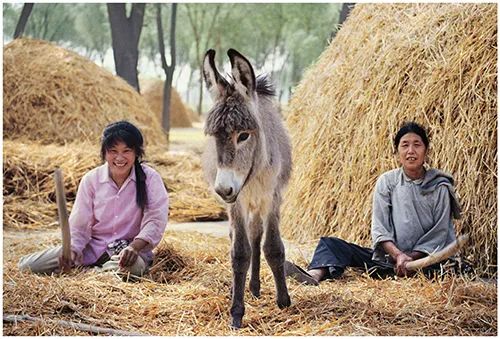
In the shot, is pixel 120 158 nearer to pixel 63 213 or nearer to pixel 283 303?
pixel 63 213

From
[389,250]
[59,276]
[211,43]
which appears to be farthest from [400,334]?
[211,43]

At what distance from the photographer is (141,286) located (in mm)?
4281

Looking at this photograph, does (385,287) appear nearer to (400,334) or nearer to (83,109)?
(400,334)

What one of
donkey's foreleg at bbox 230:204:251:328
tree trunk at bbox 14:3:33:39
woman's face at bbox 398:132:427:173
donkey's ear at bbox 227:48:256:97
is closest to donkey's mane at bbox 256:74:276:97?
donkey's ear at bbox 227:48:256:97

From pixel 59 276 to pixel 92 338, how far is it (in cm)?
126

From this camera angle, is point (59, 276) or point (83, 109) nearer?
point (59, 276)

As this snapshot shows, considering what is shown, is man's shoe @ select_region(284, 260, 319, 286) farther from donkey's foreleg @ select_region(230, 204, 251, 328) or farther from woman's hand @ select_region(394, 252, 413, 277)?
donkey's foreleg @ select_region(230, 204, 251, 328)

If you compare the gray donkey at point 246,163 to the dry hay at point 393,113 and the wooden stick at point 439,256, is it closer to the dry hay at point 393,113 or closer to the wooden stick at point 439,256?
the wooden stick at point 439,256

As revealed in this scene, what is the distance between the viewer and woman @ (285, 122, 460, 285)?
4.68 m

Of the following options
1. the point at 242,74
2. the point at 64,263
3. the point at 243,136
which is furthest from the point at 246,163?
the point at 64,263

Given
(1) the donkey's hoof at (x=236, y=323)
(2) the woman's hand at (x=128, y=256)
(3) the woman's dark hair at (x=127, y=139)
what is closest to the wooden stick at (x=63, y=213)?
(2) the woman's hand at (x=128, y=256)

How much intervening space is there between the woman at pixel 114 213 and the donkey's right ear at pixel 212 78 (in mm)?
1162

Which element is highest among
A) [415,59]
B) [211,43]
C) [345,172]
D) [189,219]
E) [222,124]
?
[211,43]

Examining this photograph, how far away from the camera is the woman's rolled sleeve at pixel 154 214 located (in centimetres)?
451
